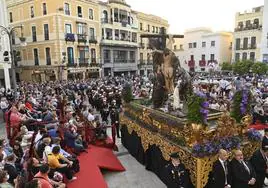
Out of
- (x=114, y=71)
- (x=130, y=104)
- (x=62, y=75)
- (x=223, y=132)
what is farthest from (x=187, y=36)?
(x=223, y=132)

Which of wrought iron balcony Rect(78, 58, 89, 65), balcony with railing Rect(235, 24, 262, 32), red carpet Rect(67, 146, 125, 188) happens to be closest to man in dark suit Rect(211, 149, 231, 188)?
red carpet Rect(67, 146, 125, 188)

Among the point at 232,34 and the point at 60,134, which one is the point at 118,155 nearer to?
the point at 60,134

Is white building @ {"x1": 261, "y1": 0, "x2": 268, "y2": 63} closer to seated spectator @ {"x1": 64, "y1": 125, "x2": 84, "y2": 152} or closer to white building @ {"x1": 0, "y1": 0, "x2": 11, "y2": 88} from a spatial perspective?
white building @ {"x1": 0, "y1": 0, "x2": 11, "y2": 88}

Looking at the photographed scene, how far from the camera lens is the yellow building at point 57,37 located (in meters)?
30.9

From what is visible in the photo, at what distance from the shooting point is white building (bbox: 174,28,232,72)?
4525cm

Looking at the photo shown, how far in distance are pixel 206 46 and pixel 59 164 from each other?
149 ft

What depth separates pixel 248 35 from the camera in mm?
40375

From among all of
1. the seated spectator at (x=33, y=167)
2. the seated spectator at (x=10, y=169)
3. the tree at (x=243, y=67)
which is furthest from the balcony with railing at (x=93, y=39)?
the seated spectator at (x=33, y=167)

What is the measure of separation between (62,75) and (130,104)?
23.3 meters

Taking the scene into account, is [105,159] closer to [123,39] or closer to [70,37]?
[70,37]

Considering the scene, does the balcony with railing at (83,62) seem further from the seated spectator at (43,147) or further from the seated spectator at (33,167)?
the seated spectator at (33,167)

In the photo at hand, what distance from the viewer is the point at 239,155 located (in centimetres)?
535

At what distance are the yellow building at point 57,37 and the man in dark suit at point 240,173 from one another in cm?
2827

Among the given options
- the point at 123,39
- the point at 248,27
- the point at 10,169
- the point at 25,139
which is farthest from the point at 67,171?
the point at 248,27
